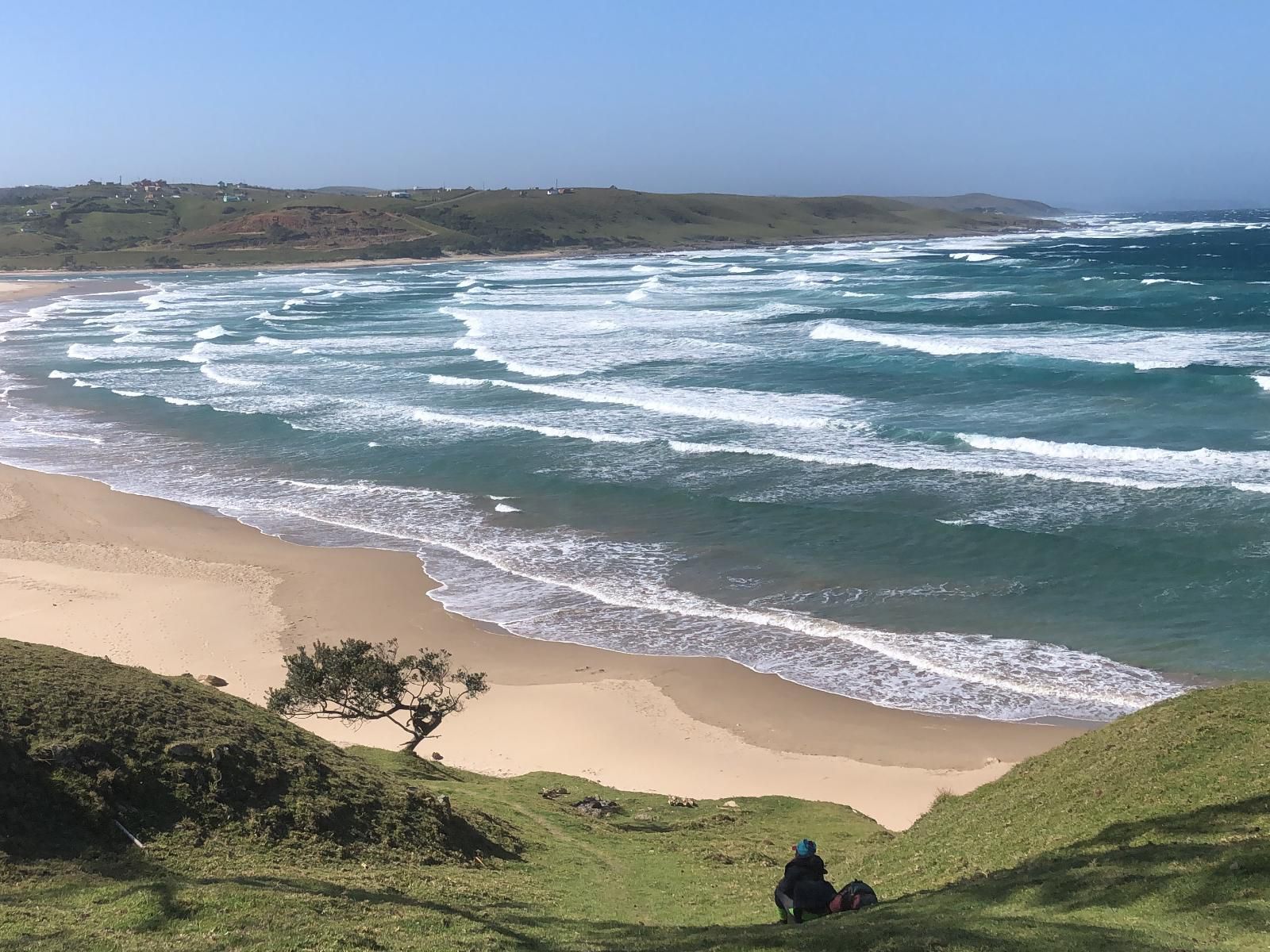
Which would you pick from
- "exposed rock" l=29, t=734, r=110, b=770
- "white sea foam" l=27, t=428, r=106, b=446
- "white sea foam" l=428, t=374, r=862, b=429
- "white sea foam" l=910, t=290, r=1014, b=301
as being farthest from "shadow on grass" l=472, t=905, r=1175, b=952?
"white sea foam" l=910, t=290, r=1014, b=301

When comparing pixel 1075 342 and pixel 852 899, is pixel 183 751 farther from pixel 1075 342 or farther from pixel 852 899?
pixel 1075 342

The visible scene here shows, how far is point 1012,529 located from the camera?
25.1 m

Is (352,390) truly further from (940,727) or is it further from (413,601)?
(940,727)

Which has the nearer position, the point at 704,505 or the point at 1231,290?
the point at 704,505

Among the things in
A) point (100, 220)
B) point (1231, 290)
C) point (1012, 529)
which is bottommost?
point (1012, 529)

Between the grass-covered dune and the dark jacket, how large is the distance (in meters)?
0.34

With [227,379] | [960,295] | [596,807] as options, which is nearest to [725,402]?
[227,379]

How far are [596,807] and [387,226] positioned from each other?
15459 centimetres

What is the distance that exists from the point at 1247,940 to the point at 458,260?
140335 millimetres

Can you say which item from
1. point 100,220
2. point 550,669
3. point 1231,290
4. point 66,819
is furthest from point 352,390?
point 100,220

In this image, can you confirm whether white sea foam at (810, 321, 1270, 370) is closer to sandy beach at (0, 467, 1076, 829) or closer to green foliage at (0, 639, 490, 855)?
sandy beach at (0, 467, 1076, 829)

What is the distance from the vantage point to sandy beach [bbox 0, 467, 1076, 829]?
16812 mm

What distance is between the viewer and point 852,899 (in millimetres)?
9031

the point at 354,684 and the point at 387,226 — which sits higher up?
the point at 387,226
